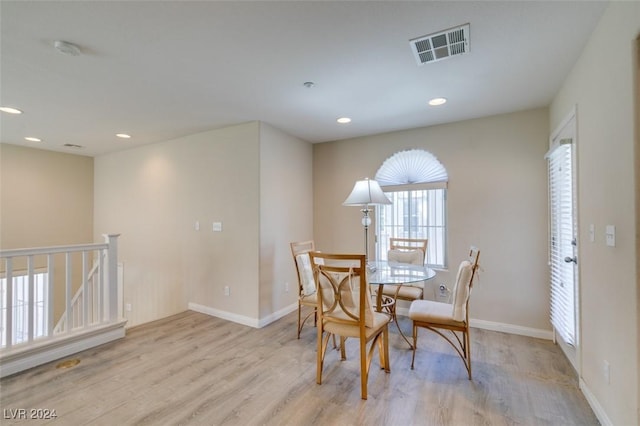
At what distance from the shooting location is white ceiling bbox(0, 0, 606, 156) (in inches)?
64.4

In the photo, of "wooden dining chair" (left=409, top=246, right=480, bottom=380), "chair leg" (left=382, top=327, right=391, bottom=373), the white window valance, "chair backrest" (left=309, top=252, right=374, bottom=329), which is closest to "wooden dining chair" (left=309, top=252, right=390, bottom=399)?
"chair backrest" (left=309, top=252, right=374, bottom=329)

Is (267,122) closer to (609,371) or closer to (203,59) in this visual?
(203,59)

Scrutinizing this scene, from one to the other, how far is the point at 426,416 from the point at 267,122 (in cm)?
329

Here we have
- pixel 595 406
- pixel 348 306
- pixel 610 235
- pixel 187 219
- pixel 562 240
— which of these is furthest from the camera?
pixel 187 219

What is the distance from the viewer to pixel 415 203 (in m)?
3.81

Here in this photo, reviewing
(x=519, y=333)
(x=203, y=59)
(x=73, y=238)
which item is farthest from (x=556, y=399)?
(x=73, y=238)

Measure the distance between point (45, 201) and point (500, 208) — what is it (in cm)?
702

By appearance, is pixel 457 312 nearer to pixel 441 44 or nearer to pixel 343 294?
pixel 343 294

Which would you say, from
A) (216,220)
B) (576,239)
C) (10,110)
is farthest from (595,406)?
(10,110)

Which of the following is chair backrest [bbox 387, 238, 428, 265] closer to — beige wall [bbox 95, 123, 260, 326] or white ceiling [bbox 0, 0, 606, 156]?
white ceiling [bbox 0, 0, 606, 156]

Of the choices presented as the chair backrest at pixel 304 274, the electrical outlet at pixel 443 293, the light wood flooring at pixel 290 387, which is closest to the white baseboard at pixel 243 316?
the light wood flooring at pixel 290 387

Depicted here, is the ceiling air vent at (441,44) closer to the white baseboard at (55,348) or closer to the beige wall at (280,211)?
the beige wall at (280,211)

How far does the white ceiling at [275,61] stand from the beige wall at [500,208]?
11.0 inches

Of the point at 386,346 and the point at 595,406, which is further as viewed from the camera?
the point at 386,346
